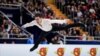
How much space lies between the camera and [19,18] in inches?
610

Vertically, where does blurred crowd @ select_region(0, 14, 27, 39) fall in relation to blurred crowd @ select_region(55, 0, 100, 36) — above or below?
below

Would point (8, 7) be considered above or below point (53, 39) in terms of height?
above

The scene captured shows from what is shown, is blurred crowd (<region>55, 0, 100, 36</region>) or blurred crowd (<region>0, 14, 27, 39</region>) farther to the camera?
blurred crowd (<region>55, 0, 100, 36</region>)

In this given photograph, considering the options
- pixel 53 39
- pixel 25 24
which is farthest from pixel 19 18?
pixel 53 39

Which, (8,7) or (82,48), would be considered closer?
(82,48)

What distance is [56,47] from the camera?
549 inches

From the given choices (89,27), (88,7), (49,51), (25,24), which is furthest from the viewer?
(88,7)

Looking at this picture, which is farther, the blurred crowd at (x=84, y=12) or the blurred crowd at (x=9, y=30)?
the blurred crowd at (x=84, y=12)

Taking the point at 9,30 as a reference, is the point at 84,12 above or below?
above

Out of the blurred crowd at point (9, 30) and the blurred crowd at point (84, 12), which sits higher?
the blurred crowd at point (84, 12)

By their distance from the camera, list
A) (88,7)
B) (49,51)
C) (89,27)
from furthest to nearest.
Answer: (88,7) → (89,27) → (49,51)

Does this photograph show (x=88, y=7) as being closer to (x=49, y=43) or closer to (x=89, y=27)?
(x=89, y=27)

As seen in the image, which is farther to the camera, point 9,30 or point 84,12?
point 84,12

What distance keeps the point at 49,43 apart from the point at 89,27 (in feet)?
7.30
